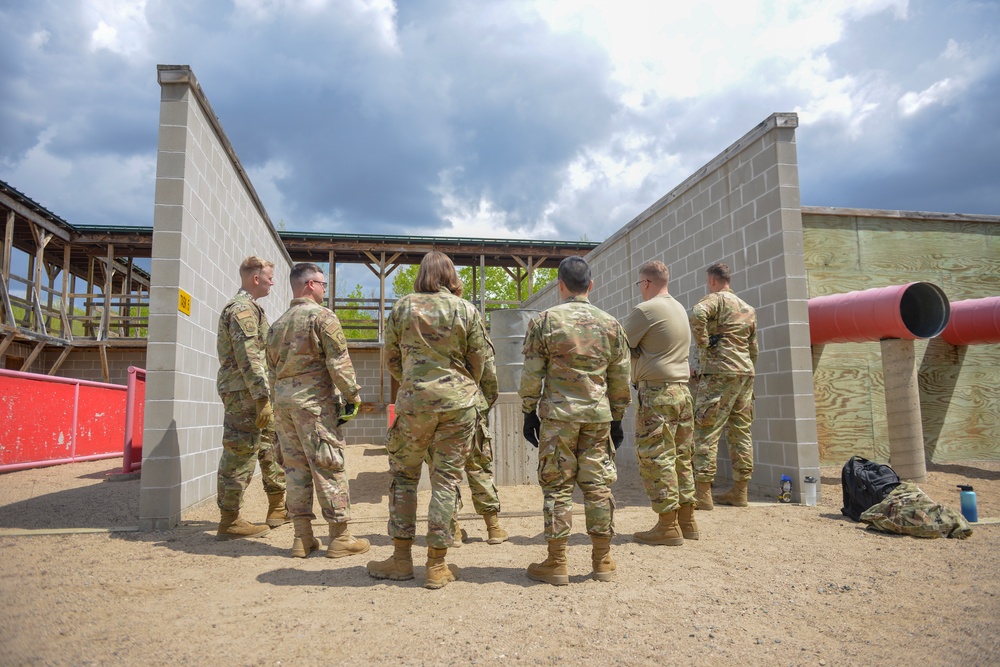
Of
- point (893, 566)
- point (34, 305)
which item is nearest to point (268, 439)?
point (893, 566)

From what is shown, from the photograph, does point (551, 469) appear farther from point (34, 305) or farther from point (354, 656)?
point (34, 305)

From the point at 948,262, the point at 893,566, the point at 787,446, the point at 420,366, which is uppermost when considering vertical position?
the point at 948,262

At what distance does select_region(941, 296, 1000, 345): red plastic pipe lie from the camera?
7.16 metres

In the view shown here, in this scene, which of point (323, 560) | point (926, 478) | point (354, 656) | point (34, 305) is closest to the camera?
point (354, 656)

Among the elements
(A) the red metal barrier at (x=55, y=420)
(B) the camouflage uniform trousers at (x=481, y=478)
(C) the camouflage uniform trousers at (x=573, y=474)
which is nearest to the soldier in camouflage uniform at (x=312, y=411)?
(B) the camouflage uniform trousers at (x=481, y=478)

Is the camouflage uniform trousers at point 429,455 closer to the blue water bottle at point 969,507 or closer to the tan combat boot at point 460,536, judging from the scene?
the tan combat boot at point 460,536

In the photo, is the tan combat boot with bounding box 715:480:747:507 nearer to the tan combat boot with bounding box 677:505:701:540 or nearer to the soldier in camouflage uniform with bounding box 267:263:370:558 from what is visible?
the tan combat boot with bounding box 677:505:701:540

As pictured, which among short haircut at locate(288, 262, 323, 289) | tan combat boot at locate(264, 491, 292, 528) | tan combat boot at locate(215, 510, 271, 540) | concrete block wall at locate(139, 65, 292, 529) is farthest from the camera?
tan combat boot at locate(264, 491, 292, 528)

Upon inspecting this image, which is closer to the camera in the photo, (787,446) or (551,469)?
(551,469)

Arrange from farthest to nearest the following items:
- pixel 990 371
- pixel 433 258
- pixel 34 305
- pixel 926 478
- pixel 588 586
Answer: pixel 34 305, pixel 990 371, pixel 926 478, pixel 433 258, pixel 588 586

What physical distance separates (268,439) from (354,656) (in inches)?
106

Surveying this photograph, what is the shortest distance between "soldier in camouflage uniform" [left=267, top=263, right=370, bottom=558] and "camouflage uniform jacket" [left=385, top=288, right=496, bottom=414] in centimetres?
58

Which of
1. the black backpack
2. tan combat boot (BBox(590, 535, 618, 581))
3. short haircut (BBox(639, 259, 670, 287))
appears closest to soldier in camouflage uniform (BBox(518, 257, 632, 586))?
tan combat boot (BBox(590, 535, 618, 581))

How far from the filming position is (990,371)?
8.13m
